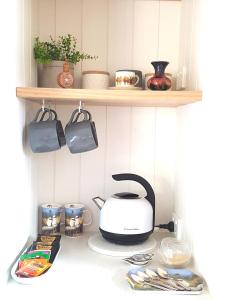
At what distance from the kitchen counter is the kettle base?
0.08 metres

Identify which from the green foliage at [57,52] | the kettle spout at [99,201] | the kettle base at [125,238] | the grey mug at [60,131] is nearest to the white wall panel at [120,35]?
the green foliage at [57,52]

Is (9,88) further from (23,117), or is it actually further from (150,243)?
(150,243)

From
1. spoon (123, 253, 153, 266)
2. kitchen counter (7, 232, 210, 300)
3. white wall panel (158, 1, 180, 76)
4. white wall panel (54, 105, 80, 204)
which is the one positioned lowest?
kitchen counter (7, 232, 210, 300)

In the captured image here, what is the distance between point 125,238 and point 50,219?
0.34 m

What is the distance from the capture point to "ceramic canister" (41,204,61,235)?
150 centimetres

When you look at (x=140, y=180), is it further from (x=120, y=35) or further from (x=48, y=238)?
(x=120, y=35)

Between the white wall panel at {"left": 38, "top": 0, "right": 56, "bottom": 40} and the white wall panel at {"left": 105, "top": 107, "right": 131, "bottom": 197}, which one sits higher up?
the white wall panel at {"left": 38, "top": 0, "right": 56, "bottom": 40}

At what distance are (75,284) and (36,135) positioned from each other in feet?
1.65

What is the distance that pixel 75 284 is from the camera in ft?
3.54

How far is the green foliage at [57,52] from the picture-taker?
137cm

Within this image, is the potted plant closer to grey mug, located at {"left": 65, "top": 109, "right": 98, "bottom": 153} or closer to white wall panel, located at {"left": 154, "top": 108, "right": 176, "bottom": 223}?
grey mug, located at {"left": 65, "top": 109, "right": 98, "bottom": 153}

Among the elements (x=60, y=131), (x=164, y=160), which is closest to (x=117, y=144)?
(x=164, y=160)

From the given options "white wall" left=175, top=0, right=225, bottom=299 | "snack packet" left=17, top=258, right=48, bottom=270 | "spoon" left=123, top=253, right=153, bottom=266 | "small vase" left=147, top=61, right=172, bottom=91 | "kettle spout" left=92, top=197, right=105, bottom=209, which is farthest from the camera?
"kettle spout" left=92, top=197, right=105, bottom=209

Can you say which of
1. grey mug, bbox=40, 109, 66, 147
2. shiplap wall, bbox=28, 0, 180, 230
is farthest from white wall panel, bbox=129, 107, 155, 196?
grey mug, bbox=40, 109, 66, 147
